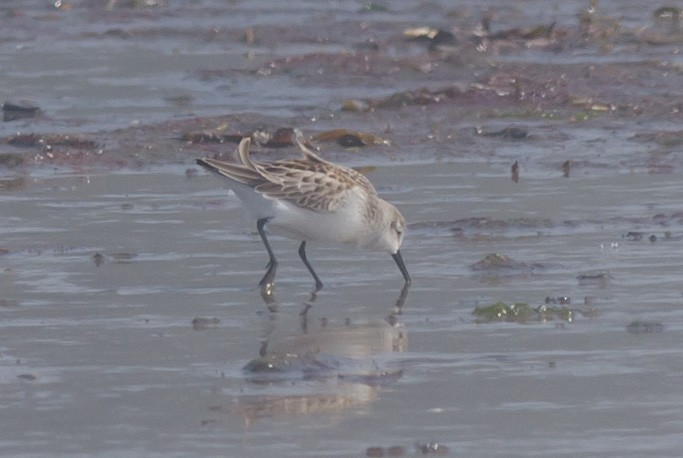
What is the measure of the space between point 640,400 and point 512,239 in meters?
3.23

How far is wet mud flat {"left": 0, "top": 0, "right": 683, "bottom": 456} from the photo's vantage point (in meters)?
5.79

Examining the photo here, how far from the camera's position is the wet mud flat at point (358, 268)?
5.79 metres

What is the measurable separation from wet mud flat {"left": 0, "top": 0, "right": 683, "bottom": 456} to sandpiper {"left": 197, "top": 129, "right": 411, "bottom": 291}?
0.18 m

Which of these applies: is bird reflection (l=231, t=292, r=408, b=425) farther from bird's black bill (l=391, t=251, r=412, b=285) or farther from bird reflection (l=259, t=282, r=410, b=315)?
bird's black bill (l=391, t=251, r=412, b=285)

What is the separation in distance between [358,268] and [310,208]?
484 millimetres

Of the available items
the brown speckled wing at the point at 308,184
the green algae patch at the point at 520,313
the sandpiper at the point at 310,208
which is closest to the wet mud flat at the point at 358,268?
the green algae patch at the point at 520,313

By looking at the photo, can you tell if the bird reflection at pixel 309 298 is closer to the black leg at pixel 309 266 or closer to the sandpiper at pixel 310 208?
the black leg at pixel 309 266

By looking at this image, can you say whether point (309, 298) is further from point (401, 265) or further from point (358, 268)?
point (358, 268)

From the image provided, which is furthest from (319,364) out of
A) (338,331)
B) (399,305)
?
(399,305)

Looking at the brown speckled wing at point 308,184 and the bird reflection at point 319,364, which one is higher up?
the brown speckled wing at point 308,184

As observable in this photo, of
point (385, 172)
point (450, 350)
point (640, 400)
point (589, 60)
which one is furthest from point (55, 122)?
point (640, 400)

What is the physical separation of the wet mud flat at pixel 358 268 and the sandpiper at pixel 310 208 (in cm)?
18

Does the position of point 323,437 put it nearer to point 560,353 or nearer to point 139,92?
point 560,353

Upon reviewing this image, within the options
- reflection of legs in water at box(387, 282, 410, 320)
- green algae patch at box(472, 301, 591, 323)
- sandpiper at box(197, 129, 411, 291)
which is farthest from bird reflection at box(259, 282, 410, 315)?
green algae patch at box(472, 301, 591, 323)
